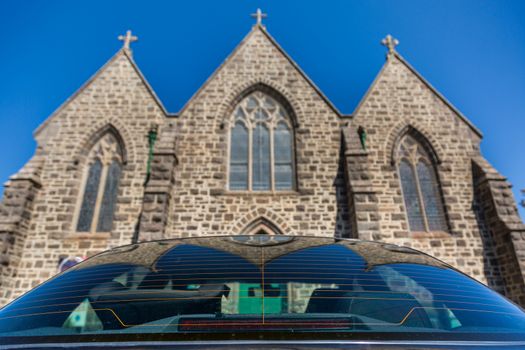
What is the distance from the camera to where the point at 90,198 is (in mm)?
11125

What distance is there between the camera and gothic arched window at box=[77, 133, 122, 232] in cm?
1077

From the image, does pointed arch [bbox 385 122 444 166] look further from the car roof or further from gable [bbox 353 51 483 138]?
the car roof

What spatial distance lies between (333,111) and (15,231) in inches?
409

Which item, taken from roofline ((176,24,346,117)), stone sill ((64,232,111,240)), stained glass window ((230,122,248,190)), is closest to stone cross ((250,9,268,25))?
roofline ((176,24,346,117))

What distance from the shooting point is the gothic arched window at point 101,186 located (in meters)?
10.8

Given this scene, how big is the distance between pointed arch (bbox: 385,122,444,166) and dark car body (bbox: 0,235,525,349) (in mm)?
9606

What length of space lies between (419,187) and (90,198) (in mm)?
10717

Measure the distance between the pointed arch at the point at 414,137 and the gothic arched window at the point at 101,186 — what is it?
906 centimetres

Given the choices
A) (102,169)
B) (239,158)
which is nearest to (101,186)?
(102,169)

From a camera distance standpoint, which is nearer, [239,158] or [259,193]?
[259,193]

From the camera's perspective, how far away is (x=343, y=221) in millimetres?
10266

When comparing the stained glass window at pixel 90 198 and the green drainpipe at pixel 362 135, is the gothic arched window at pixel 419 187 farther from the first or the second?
the stained glass window at pixel 90 198

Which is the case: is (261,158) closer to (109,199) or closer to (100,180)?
(109,199)

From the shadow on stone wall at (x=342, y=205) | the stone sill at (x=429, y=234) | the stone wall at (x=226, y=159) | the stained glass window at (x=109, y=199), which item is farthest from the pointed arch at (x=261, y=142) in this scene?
the stone sill at (x=429, y=234)
